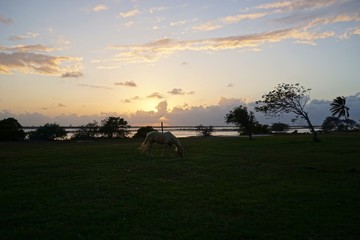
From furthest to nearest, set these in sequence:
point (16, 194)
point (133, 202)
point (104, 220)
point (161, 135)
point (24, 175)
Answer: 1. point (161, 135)
2. point (24, 175)
3. point (16, 194)
4. point (133, 202)
5. point (104, 220)

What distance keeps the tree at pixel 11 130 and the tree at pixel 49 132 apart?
3333mm

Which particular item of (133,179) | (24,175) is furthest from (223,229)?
(24,175)

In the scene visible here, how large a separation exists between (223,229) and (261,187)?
15.7 feet

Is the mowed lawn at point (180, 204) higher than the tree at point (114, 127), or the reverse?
the tree at point (114, 127)

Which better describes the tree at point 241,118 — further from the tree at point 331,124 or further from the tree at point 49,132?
the tree at point 331,124

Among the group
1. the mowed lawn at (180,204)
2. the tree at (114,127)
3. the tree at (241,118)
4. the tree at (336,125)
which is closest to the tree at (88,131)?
the tree at (114,127)

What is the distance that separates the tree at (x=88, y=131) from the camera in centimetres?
5786

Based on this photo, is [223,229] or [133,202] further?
[133,202]

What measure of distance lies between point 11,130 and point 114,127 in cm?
1731

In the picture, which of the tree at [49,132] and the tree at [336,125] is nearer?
the tree at [49,132]

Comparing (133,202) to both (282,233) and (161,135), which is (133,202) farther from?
(161,135)

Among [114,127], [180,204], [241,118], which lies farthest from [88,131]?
[180,204]

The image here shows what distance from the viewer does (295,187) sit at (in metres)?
11.8

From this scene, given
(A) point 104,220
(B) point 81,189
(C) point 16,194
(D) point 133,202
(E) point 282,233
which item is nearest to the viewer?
(E) point 282,233
